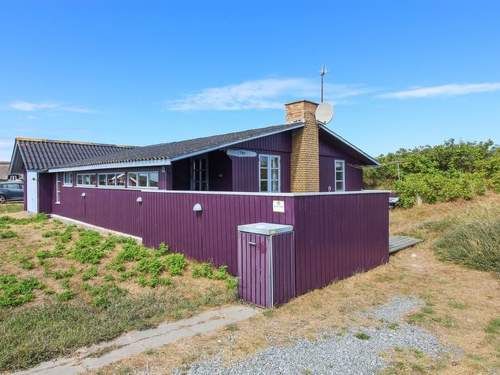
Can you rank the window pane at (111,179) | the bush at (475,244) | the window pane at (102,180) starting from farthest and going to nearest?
1. the window pane at (102,180)
2. the window pane at (111,179)
3. the bush at (475,244)

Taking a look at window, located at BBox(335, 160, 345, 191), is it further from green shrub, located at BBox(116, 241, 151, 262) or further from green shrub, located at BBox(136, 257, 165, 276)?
green shrub, located at BBox(136, 257, 165, 276)

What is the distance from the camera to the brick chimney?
12.6 m

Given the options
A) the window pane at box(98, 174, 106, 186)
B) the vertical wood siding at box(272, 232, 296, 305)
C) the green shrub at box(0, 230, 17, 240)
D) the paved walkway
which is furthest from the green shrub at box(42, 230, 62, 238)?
the vertical wood siding at box(272, 232, 296, 305)

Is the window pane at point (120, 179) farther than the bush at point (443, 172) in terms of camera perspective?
No

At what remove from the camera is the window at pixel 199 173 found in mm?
11453

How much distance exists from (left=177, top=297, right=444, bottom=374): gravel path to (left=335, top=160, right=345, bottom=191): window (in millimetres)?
10346

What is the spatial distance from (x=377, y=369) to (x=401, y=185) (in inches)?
581

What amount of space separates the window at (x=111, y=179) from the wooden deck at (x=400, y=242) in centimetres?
895

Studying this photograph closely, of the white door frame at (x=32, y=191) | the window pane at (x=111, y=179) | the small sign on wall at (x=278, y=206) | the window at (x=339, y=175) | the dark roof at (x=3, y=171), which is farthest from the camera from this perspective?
the dark roof at (x=3, y=171)

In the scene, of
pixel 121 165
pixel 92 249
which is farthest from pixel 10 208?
pixel 92 249

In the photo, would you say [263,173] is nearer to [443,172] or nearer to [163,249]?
[163,249]

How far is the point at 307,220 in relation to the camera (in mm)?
6348

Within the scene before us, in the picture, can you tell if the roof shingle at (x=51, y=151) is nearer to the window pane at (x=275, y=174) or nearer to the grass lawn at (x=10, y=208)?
the grass lawn at (x=10, y=208)

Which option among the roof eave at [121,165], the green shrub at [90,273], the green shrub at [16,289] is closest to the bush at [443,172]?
the roof eave at [121,165]
